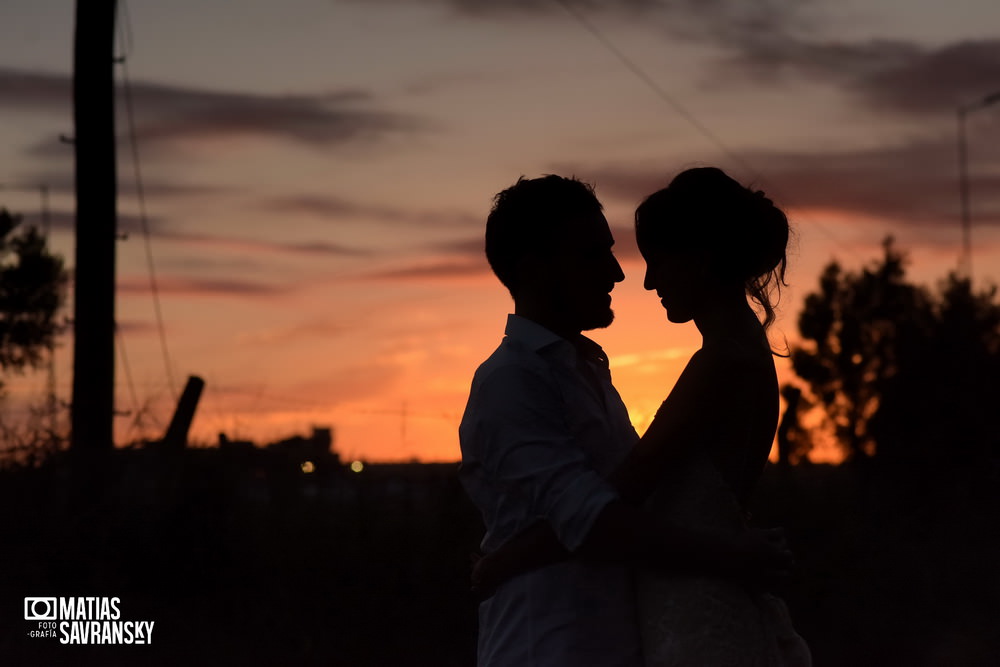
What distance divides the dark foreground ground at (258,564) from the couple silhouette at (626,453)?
6.33 m

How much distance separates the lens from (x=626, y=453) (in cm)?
304

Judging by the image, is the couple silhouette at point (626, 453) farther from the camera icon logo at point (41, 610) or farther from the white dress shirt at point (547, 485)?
the camera icon logo at point (41, 610)

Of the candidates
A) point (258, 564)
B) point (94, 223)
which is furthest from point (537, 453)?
point (94, 223)

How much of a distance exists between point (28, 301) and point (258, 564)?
49.7m

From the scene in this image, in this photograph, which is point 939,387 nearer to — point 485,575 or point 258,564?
point 258,564

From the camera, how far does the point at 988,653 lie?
10359mm

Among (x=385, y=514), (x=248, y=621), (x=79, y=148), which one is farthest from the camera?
(x=79, y=148)

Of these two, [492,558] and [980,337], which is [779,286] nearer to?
[492,558]

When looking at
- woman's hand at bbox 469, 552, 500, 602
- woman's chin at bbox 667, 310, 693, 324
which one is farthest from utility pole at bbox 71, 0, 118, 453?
woman's chin at bbox 667, 310, 693, 324

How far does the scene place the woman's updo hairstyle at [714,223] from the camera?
299cm

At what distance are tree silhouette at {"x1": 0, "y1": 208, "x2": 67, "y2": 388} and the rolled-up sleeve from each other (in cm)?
5482

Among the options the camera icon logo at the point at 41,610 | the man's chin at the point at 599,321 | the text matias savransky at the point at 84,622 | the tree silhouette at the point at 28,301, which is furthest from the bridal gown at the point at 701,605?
the tree silhouette at the point at 28,301

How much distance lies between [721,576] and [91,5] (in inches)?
417

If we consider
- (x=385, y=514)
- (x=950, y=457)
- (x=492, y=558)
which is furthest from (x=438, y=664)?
(x=950, y=457)
